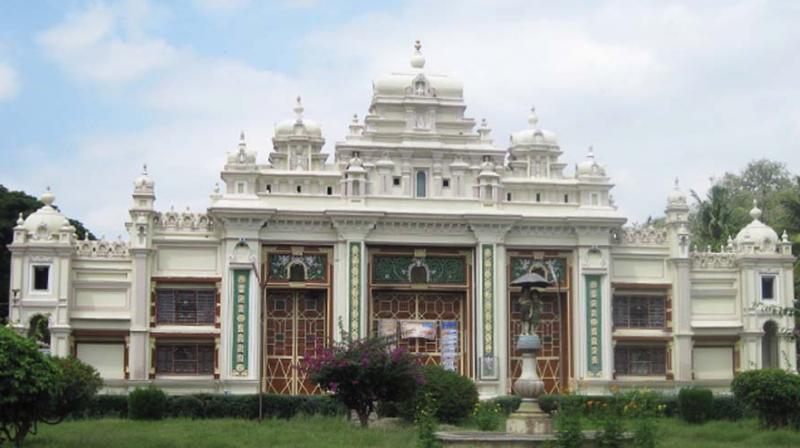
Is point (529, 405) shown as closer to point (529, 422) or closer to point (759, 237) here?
point (529, 422)

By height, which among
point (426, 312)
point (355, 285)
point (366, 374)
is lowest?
point (366, 374)

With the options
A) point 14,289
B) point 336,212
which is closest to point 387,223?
point 336,212

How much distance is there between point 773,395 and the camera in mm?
35125

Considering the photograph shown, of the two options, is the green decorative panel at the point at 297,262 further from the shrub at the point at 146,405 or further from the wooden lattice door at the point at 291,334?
the shrub at the point at 146,405

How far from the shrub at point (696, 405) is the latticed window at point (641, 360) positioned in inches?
234

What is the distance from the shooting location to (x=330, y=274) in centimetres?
4556

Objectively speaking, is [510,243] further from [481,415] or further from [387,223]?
[481,415]

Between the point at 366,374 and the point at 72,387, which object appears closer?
the point at 72,387

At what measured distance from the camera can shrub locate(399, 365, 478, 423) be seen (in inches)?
1447

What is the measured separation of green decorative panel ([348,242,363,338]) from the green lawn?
7115 millimetres

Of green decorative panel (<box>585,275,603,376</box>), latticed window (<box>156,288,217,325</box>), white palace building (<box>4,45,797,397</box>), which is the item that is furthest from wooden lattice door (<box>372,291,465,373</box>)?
latticed window (<box>156,288,217,325</box>)

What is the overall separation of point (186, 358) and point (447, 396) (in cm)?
1196

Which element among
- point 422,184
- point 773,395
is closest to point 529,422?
point 773,395

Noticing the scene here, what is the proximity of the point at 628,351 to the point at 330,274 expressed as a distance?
11.3m
